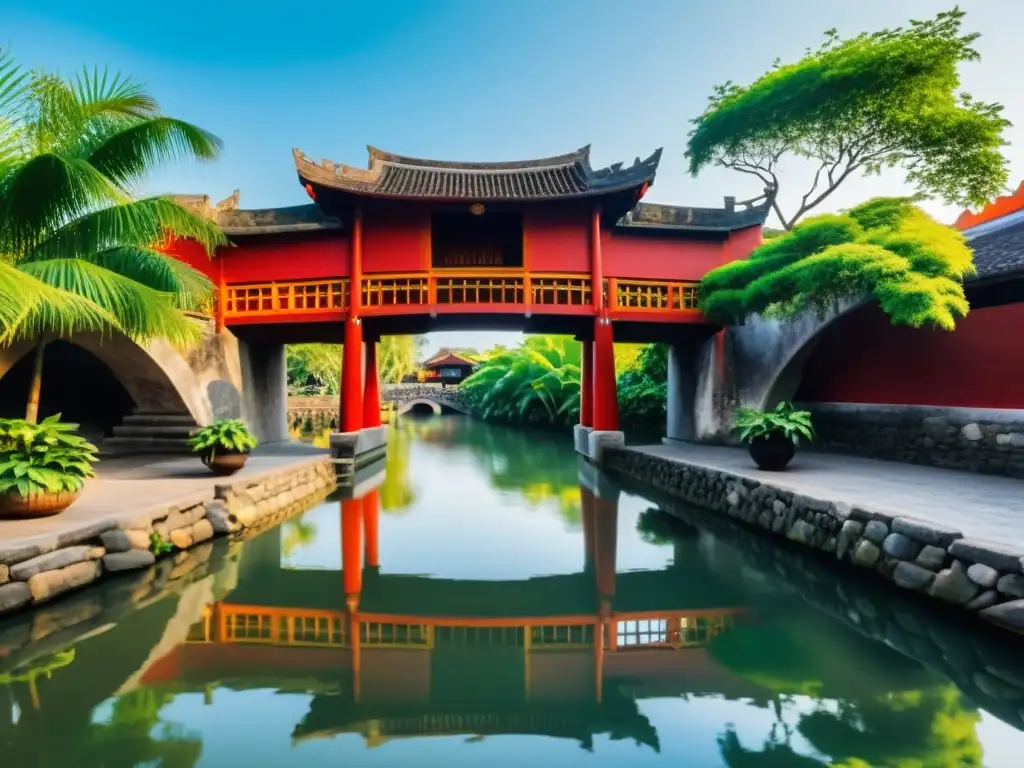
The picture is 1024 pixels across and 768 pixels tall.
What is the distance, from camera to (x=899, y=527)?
491 centimetres

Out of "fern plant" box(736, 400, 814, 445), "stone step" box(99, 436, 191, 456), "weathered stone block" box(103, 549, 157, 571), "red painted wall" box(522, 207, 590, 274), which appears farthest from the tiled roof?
"stone step" box(99, 436, 191, 456)

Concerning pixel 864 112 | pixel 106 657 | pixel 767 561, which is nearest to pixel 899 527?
pixel 767 561

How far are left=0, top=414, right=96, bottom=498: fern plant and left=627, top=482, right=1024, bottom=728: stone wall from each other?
6.58 metres

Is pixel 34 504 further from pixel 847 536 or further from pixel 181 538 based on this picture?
pixel 847 536

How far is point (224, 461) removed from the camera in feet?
27.2

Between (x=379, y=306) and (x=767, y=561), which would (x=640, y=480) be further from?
(x=379, y=306)

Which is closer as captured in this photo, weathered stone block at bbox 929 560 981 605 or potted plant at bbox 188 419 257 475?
weathered stone block at bbox 929 560 981 605

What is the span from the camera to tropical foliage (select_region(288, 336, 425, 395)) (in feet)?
112

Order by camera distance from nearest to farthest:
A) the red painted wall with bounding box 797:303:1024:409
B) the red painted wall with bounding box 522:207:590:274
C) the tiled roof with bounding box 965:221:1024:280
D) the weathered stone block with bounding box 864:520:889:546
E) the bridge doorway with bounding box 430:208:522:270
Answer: the weathered stone block with bounding box 864:520:889:546 < the tiled roof with bounding box 965:221:1024:280 < the red painted wall with bounding box 797:303:1024:409 < the red painted wall with bounding box 522:207:590:274 < the bridge doorway with bounding box 430:208:522:270

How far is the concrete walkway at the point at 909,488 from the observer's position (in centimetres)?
492

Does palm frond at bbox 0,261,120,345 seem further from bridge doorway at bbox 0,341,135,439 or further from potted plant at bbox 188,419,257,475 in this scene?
→ bridge doorway at bbox 0,341,135,439

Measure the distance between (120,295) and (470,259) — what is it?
8825 mm

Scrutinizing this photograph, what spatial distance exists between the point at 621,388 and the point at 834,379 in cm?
1004

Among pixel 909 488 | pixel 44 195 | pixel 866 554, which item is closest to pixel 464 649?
pixel 866 554
